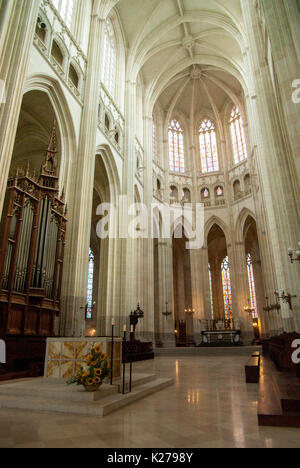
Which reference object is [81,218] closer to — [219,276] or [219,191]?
[219,191]

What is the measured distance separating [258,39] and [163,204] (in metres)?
14.6

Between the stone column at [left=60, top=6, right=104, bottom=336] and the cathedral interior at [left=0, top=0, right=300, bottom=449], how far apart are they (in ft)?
0.22

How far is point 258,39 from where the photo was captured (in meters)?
14.0

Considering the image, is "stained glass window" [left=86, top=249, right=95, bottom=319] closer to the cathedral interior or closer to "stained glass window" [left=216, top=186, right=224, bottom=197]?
the cathedral interior

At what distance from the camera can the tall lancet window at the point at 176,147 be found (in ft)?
96.4

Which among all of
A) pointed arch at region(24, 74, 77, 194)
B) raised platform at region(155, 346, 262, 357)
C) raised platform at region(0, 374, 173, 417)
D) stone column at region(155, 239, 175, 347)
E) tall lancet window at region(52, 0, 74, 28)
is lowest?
raised platform at region(0, 374, 173, 417)

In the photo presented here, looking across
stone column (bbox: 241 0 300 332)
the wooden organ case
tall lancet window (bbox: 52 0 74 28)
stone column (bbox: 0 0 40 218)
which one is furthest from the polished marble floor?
tall lancet window (bbox: 52 0 74 28)

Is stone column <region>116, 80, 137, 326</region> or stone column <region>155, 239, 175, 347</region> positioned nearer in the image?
stone column <region>116, 80, 137, 326</region>

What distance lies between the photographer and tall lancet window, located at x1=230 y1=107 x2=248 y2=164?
27.5 m

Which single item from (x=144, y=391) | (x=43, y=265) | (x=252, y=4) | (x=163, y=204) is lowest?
(x=144, y=391)

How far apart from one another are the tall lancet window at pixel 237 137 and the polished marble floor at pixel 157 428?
25640 millimetres

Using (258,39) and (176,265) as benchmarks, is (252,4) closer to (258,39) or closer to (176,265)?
(258,39)

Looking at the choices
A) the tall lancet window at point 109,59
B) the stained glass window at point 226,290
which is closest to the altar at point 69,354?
the tall lancet window at point 109,59

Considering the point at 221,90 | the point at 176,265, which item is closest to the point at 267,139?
the point at 221,90
